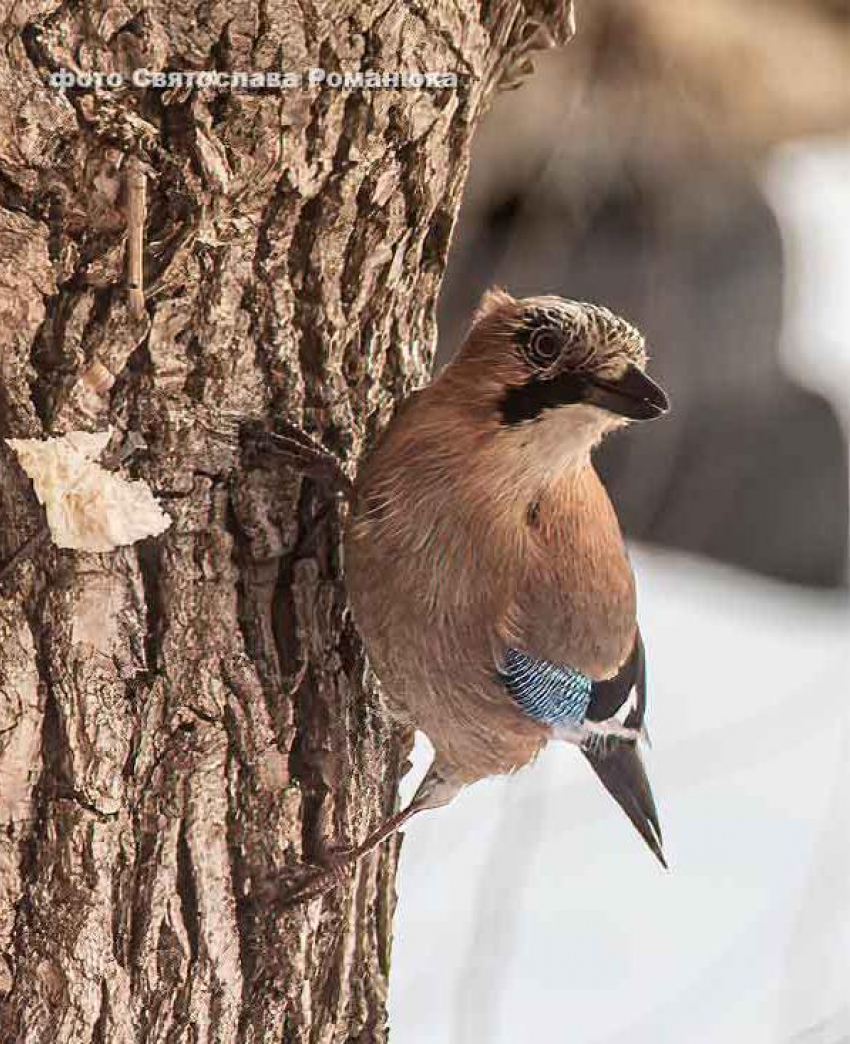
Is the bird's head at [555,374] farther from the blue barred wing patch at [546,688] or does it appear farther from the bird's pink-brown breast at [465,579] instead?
the blue barred wing patch at [546,688]

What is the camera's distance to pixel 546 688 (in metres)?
2.13

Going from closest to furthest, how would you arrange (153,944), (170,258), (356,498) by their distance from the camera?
(170,258), (153,944), (356,498)

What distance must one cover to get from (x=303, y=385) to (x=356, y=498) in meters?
0.15

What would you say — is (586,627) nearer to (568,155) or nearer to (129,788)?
(129,788)

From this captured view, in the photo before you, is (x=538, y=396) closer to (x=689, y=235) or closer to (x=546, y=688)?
(x=546, y=688)

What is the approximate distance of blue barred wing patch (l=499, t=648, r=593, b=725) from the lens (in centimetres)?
207

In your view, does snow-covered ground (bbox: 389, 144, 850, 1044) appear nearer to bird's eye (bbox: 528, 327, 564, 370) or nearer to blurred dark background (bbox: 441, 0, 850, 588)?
blurred dark background (bbox: 441, 0, 850, 588)

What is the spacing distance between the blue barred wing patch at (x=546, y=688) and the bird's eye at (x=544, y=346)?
1.26 feet

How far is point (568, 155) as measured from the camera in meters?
4.21

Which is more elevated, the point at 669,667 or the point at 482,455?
the point at 482,455

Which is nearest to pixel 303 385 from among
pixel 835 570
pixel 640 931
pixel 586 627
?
pixel 586 627

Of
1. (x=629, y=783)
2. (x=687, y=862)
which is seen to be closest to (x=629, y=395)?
(x=629, y=783)

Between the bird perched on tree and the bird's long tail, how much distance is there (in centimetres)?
22

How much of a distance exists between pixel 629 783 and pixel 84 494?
1001 millimetres
